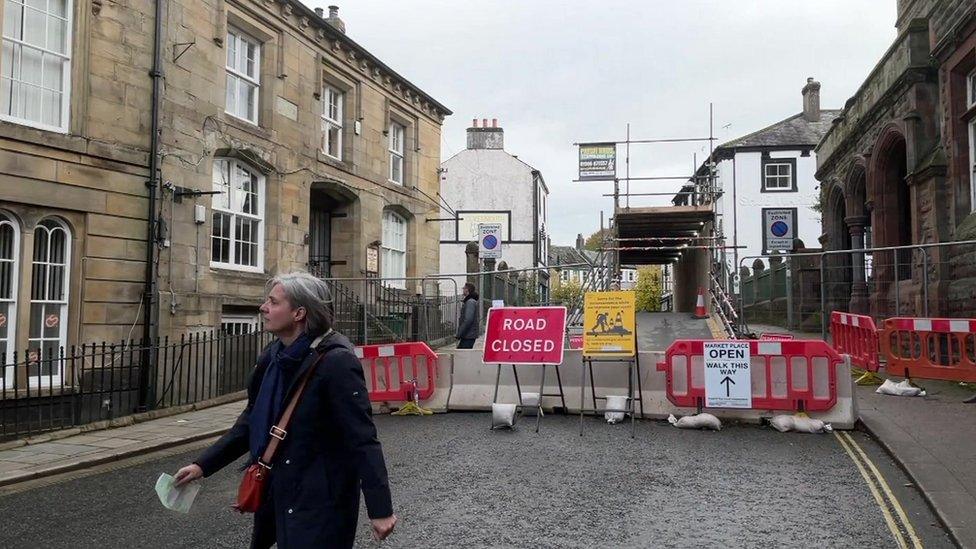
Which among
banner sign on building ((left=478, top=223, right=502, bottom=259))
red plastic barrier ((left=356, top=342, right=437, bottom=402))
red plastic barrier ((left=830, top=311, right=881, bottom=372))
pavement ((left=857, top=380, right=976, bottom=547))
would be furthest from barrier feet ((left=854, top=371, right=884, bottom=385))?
banner sign on building ((left=478, top=223, right=502, bottom=259))

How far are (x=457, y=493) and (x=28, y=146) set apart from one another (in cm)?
823

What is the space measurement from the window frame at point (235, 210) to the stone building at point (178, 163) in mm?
33

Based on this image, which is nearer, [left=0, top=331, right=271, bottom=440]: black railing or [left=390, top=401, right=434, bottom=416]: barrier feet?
[left=0, top=331, right=271, bottom=440]: black railing

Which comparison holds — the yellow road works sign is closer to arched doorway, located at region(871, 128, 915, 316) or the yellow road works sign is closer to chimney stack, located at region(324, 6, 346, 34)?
arched doorway, located at region(871, 128, 915, 316)

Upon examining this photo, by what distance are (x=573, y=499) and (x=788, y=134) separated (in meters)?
37.7

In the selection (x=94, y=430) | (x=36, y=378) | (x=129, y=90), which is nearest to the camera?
(x=94, y=430)

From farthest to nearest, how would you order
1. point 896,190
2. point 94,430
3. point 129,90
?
point 896,190
point 129,90
point 94,430

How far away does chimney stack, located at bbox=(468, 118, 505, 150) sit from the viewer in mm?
43219

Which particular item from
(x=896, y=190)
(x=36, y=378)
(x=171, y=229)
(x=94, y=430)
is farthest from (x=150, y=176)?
(x=896, y=190)

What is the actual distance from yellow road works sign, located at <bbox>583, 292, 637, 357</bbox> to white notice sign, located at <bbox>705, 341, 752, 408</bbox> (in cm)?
94

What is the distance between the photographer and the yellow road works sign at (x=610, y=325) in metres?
9.08

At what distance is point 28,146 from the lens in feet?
33.2

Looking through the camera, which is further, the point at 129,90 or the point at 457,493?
the point at 129,90

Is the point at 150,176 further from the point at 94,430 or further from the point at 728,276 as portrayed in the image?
the point at 728,276
